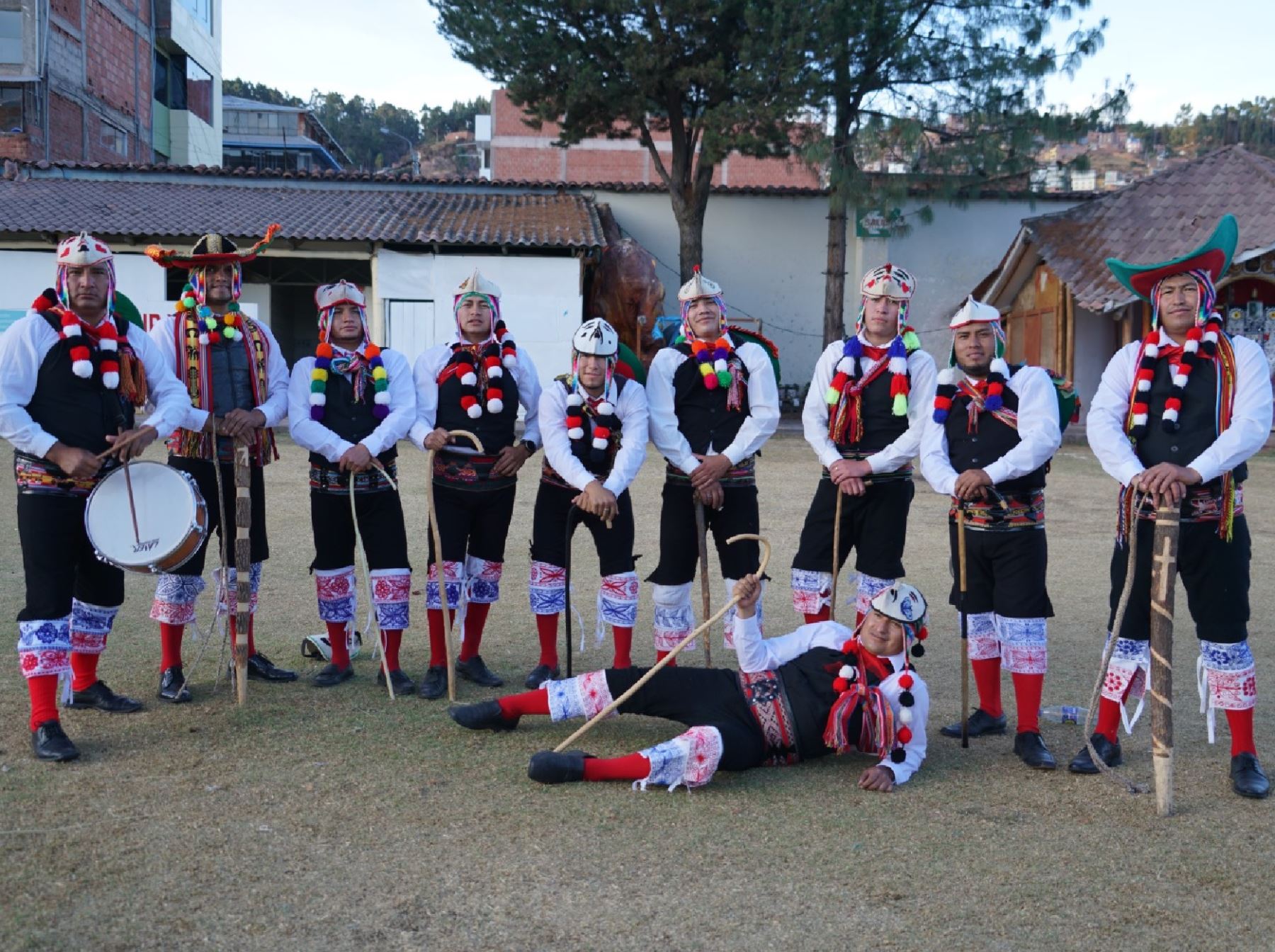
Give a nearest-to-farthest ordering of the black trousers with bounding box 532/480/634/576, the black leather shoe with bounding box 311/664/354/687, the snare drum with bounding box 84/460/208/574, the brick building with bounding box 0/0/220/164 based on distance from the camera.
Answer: the snare drum with bounding box 84/460/208/574 → the black leather shoe with bounding box 311/664/354/687 → the black trousers with bounding box 532/480/634/576 → the brick building with bounding box 0/0/220/164

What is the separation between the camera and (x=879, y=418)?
577 cm

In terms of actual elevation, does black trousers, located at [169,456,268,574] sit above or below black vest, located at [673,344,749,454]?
below

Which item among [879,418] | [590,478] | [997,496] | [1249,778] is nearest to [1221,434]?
[997,496]

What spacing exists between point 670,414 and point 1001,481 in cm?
169

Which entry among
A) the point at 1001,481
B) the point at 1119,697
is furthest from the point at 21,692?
the point at 1119,697

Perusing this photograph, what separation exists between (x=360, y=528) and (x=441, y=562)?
1.45 feet

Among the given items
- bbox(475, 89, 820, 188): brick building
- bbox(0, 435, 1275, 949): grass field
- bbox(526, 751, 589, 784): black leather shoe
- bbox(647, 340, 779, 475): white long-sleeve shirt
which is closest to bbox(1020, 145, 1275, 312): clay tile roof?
bbox(475, 89, 820, 188): brick building

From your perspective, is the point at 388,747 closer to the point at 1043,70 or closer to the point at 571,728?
the point at 571,728

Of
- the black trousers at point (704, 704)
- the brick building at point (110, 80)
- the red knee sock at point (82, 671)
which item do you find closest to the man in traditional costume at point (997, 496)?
the black trousers at point (704, 704)

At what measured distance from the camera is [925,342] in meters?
26.0

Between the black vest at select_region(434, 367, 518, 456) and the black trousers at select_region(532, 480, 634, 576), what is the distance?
1.17 ft

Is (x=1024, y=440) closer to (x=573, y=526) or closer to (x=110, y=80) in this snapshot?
(x=573, y=526)

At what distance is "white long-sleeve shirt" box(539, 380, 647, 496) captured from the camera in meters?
5.79

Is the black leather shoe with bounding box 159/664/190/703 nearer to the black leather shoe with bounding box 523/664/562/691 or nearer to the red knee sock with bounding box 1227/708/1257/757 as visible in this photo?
the black leather shoe with bounding box 523/664/562/691
